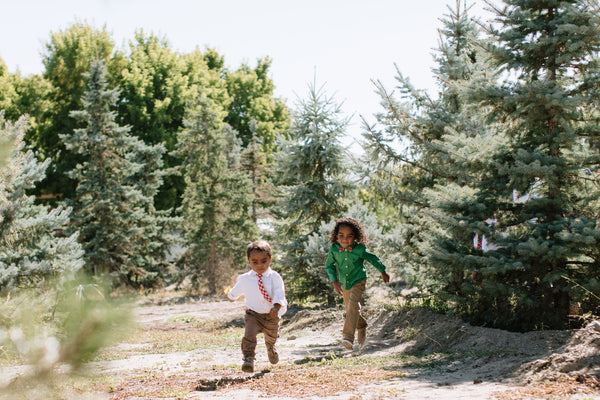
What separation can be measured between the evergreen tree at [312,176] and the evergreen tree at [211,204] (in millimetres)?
8031

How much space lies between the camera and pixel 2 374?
2.05m

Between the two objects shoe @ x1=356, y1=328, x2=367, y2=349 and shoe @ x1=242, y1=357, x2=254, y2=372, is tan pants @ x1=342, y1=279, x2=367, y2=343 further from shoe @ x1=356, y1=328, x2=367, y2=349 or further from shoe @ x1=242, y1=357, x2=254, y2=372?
shoe @ x1=242, y1=357, x2=254, y2=372

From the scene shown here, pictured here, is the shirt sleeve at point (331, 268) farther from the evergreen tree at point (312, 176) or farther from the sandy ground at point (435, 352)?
the evergreen tree at point (312, 176)

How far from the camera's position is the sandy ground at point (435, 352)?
4.70 meters

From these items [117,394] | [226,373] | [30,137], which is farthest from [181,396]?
[30,137]

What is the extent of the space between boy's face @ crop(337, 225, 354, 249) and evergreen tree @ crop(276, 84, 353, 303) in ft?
19.2

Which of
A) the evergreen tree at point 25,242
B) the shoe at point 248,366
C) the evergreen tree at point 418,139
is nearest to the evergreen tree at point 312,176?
the evergreen tree at point 418,139

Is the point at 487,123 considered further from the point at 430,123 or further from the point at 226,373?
the point at 226,373

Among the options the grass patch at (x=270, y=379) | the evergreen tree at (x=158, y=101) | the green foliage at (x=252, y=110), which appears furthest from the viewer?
the green foliage at (x=252, y=110)

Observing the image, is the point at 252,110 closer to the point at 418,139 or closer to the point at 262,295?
the point at 418,139

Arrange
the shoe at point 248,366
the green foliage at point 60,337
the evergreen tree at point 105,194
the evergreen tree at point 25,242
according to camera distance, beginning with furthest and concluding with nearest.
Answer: the evergreen tree at point 105,194 → the evergreen tree at point 25,242 → the shoe at point 248,366 → the green foliage at point 60,337

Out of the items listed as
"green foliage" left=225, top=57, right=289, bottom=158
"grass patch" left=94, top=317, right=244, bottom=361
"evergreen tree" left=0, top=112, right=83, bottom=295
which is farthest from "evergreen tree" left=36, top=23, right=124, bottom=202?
"grass patch" left=94, top=317, right=244, bottom=361

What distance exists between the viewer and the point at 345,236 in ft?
25.0

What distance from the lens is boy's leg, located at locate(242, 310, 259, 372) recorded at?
5891mm
